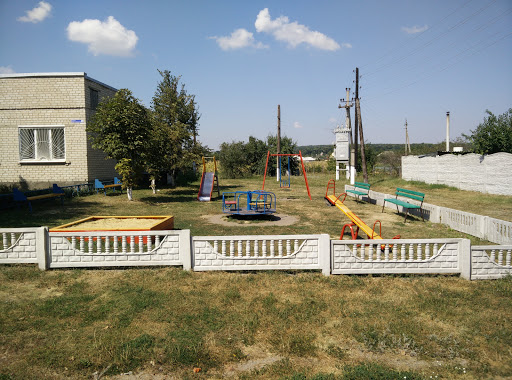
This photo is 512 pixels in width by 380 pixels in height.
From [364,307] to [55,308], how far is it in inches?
169

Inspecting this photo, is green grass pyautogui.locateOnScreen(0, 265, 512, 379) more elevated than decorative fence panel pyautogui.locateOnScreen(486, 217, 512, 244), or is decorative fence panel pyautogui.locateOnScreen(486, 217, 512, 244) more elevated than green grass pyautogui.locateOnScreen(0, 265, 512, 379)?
decorative fence panel pyautogui.locateOnScreen(486, 217, 512, 244)

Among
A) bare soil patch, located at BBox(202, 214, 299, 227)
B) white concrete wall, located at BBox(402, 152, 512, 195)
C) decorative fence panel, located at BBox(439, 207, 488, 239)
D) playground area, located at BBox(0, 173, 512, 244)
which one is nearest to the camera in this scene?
decorative fence panel, located at BBox(439, 207, 488, 239)

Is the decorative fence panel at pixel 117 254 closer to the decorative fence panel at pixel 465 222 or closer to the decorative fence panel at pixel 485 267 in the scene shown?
the decorative fence panel at pixel 485 267

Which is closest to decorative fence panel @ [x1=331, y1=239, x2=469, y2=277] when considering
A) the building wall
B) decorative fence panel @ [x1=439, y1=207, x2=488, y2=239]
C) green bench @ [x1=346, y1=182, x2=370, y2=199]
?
decorative fence panel @ [x1=439, y1=207, x2=488, y2=239]

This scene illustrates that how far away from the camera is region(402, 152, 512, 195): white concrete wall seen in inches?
721

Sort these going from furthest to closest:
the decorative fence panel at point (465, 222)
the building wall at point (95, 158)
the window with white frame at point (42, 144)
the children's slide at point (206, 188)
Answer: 1. the building wall at point (95, 158)
2. the window with white frame at point (42, 144)
3. the children's slide at point (206, 188)
4. the decorative fence panel at point (465, 222)

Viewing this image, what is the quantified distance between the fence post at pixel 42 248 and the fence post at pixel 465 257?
23.9ft

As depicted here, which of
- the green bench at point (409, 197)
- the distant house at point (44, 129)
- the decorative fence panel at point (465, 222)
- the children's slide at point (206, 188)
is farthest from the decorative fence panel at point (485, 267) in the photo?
the distant house at point (44, 129)

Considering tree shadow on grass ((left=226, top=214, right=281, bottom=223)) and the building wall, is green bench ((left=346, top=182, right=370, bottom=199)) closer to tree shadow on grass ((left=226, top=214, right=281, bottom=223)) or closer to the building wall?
tree shadow on grass ((left=226, top=214, right=281, bottom=223))

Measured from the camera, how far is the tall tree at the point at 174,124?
71.6 feet

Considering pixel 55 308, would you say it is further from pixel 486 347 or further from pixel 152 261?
pixel 486 347

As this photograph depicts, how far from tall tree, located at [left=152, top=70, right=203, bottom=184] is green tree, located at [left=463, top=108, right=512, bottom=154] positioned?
17.0m

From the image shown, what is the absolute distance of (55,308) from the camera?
4965 millimetres

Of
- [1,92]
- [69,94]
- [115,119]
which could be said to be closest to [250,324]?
[115,119]
